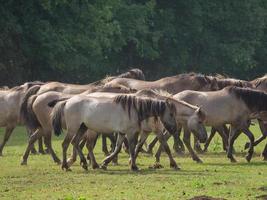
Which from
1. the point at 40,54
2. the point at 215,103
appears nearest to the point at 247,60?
the point at 40,54

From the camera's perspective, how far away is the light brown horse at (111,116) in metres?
19.2

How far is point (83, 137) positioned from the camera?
20953 millimetres

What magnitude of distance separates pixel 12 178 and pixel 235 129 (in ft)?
20.9

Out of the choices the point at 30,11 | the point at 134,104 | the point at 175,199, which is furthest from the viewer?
the point at 30,11

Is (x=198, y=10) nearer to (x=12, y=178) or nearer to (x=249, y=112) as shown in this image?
(x=249, y=112)

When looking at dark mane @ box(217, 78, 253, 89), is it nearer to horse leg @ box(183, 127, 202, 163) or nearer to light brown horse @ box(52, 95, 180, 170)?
horse leg @ box(183, 127, 202, 163)

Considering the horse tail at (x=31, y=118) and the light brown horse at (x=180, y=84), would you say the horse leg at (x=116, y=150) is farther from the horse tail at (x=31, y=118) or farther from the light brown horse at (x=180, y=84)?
the light brown horse at (x=180, y=84)

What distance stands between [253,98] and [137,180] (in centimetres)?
561

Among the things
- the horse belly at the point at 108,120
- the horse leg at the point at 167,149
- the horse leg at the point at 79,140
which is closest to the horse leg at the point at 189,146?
the horse leg at the point at 167,149

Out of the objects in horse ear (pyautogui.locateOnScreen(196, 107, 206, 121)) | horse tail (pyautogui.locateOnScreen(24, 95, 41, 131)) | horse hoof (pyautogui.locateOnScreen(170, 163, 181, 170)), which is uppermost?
horse ear (pyautogui.locateOnScreen(196, 107, 206, 121))

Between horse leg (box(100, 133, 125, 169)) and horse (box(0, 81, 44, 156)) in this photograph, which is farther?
horse (box(0, 81, 44, 156))

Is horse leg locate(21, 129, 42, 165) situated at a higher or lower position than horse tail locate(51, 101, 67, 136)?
lower

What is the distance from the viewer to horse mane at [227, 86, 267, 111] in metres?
21.8

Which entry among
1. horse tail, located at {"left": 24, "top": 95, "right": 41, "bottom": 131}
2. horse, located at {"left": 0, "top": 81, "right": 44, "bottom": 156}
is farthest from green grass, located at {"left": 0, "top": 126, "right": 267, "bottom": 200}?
horse, located at {"left": 0, "top": 81, "right": 44, "bottom": 156}
